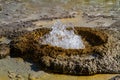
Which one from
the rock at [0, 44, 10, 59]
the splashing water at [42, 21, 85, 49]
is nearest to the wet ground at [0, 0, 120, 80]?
the rock at [0, 44, 10, 59]

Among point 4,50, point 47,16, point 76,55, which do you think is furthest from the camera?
point 47,16

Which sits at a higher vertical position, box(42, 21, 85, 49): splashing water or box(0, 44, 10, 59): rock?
box(42, 21, 85, 49): splashing water

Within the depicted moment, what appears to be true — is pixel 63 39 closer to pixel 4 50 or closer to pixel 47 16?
pixel 4 50

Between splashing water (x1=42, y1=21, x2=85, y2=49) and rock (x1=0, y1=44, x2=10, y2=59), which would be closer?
rock (x1=0, y1=44, x2=10, y2=59)

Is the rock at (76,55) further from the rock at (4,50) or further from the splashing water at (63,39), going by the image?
the splashing water at (63,39)

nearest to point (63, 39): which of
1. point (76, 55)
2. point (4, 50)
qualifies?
point (76, 55)

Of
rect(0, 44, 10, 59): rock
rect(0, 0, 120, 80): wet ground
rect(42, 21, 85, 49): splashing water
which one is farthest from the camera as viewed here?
rect(42, 21, 85, 49): splashing water

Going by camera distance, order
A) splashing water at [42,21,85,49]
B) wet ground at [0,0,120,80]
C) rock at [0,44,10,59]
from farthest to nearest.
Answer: splashing water at [42,21,85,49], rock at [0,44,10,59], wet ground at [0,0,120,80]

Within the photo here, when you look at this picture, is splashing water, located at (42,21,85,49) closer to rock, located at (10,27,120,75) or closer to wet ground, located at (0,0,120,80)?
rock, located at (10,27,120,75)
